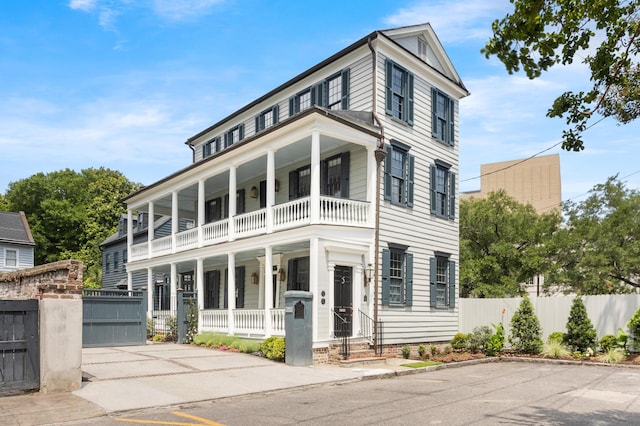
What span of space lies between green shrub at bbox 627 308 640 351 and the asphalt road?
4.79m

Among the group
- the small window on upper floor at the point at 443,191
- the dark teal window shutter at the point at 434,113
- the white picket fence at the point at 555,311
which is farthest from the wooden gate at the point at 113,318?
the white picket fence at the point at 555,311

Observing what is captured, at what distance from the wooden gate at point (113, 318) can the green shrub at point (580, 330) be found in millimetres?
14673

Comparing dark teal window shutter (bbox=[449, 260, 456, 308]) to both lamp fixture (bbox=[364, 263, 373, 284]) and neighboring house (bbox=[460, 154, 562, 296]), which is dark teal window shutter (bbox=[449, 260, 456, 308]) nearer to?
lamp fixture (bbox=[364, 263, 373, 284])

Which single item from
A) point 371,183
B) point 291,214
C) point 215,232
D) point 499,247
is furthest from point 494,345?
point 499,247

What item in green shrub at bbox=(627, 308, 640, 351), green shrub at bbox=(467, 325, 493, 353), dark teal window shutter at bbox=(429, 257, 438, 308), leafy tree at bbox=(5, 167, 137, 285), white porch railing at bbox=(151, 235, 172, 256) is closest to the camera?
green shrub at bbox=(627, 308, 640, 351)

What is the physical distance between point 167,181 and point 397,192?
10.3 m

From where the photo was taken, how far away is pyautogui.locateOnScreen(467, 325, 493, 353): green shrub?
20.7 metres

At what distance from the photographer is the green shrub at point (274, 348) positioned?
1630 cm

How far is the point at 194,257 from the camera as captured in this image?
75.0 ft

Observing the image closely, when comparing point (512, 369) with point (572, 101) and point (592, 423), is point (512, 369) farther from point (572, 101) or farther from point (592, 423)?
point (572, 101)

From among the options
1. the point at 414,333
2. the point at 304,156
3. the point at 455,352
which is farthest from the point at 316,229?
the point at 455,352

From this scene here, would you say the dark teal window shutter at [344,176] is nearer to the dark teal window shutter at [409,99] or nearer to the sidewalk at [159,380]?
the dark teal window shutter at [409,99]

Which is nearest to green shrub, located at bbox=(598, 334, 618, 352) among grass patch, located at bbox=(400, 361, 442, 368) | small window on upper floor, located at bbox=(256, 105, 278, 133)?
grass patch, located at bbox=(400, 361, 442, 368)

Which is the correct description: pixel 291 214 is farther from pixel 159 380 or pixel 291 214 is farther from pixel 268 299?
pixel 159 380
